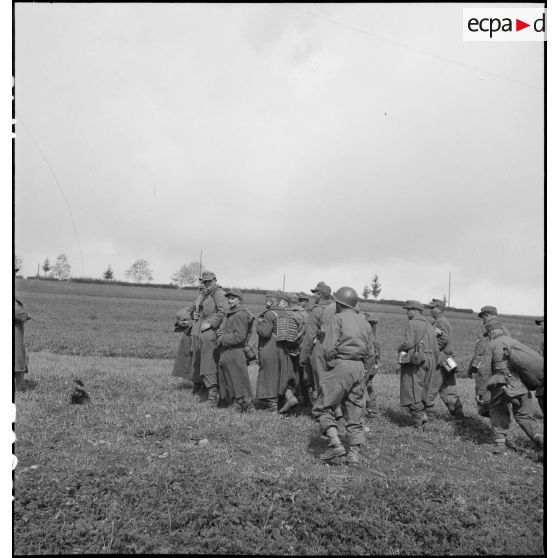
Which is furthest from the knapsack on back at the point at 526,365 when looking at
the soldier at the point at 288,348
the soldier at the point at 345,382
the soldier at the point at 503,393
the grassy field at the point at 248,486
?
the soldier at the point at 288,348

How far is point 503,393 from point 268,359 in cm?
438

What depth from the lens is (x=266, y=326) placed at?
10.2 metres

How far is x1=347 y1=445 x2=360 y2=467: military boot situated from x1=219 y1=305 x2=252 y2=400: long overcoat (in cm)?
314

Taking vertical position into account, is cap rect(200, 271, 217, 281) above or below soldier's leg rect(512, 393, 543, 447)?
above

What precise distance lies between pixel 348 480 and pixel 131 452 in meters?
3.03

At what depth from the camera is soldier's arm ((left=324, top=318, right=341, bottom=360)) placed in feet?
23.5

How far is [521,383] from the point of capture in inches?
314

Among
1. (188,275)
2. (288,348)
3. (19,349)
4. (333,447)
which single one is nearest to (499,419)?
(333,447)

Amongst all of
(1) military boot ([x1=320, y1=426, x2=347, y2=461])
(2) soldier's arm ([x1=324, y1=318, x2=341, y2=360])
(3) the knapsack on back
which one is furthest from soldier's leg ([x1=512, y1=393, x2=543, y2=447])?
(2) soldier's arm ([x1=324, y1=318, x2=341, y2=360])

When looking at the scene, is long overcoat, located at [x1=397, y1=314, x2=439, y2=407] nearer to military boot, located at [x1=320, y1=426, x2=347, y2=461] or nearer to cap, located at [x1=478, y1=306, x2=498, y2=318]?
cap, located at [x1=478, y1=306, x2=498, y2=318]

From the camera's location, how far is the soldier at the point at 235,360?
980 cm

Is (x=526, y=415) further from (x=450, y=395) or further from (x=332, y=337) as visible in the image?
(x=332, y=337)

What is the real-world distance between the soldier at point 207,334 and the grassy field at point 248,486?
24.7 inches
